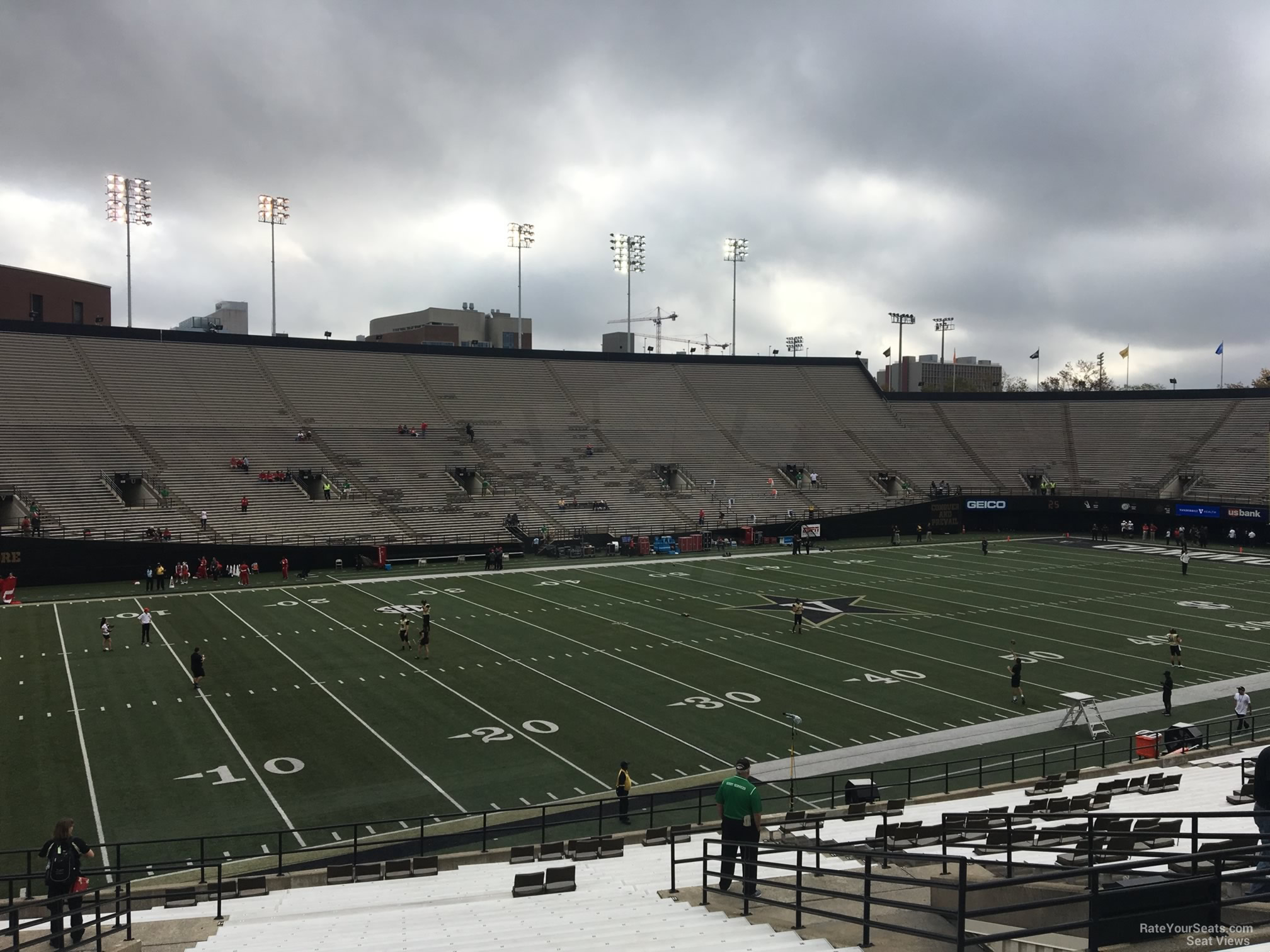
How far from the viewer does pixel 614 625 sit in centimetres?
3156

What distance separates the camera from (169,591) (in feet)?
124

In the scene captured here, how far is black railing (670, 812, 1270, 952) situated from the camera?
5016 mm

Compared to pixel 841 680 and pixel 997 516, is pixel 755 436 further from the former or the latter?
pixel 841 680

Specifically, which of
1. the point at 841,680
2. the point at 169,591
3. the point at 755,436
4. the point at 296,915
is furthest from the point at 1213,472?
the point at 296,915

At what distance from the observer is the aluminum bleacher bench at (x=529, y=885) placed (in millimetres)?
10586

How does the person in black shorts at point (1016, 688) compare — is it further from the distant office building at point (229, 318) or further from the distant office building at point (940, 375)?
the distant office building at point (940, 375)

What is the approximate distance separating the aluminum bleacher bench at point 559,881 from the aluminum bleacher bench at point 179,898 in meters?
3.62

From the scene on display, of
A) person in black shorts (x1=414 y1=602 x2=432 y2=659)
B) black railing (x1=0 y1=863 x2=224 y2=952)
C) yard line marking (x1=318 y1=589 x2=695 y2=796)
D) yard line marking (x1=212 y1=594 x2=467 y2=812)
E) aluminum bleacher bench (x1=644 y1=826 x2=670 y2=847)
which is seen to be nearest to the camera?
black railing (x1=0 y1=863 x2=224 y2=952)

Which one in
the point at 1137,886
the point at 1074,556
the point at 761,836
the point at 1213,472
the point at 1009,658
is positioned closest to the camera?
the point at 1137,886

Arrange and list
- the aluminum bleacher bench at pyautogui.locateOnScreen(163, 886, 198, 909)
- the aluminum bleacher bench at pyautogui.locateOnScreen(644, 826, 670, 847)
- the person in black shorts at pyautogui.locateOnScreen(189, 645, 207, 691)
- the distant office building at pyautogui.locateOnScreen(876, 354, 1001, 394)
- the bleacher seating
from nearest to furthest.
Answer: the aluminum bleacher bench at pyautogui.locateOnScreen(163, 886, 198, 909)
the aluminum bleacher bench at pyautogui.locateOnScreen(644, 826, 670, 847)
the person in black shorts at pyautogui.locateOnScreen(189, 645, 207, 691)
the bleacher seating
the distant office building at pyautogui.locateOnScreen(876, 354, 1001, 394)

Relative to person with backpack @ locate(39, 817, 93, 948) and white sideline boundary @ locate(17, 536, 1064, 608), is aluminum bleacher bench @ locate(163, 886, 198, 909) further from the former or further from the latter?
white sideline boundary @ locate(17, 536, 1064, 608)

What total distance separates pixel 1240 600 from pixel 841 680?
20.4 m

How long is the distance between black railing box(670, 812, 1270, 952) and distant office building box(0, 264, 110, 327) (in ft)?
208

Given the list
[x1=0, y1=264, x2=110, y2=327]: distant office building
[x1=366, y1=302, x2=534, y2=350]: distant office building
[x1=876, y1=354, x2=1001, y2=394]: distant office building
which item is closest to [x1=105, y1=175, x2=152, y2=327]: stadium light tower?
[x1=0, y1=264, x2=110, y2=327]: distant office building
